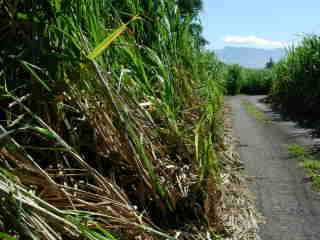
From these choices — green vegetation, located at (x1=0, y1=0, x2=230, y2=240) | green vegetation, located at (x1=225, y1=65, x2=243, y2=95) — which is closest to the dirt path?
green vegetation, located at (x1=0, y1=0, x2=230, y2=240)

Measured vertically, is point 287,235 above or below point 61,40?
below

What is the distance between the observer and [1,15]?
53.6 inches

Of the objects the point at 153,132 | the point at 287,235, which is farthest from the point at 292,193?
the point at 153,132

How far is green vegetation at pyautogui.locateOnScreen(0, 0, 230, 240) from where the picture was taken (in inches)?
44.8

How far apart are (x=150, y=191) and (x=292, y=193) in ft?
4.73

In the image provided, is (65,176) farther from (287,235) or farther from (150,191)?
(287,235)

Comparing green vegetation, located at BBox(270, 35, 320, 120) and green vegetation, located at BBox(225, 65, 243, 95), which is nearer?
green vegetation, located at BBox(270, 35, 320, 120)

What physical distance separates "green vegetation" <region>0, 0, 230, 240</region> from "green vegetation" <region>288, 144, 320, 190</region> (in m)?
1.46

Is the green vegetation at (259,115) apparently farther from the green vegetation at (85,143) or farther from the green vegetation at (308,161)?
the green vegetation at (85,143)

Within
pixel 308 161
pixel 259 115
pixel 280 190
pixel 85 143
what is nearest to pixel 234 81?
pixel 259 115

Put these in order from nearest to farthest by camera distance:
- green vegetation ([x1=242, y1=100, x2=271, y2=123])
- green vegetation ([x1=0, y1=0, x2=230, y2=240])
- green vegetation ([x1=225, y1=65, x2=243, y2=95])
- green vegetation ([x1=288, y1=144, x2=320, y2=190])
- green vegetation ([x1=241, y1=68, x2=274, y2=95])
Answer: green vegetation ([x1=0, y1=0, x2=230, y2=240]) < green vegetation ([x1=288, y1=144, x2=320, y2=190]) < green vegetation ([x1=242, y1=100, x2=271, y2=123]) < green vegetation ([x1=225, y1=65, x2=243, y2=95]) < green vegetation ([x1=241, y1=68, x2=274, y2=95])

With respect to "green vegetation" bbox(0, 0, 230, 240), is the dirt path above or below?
below

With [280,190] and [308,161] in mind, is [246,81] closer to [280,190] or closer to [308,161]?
[308,161]

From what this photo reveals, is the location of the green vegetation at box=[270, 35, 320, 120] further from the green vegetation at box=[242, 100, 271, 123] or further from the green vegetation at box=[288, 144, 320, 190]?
the green vegetation at box=[288, 144, 320, 190]
